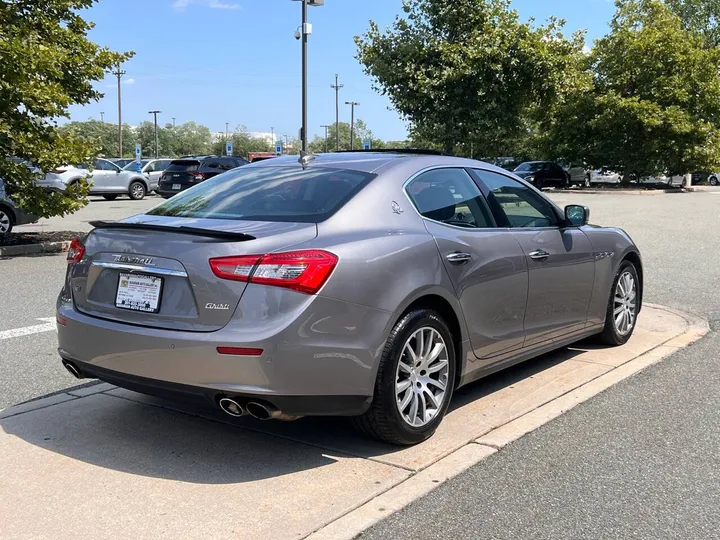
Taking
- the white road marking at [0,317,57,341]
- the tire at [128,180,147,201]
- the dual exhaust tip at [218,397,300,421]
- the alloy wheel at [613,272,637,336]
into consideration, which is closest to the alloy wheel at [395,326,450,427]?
the dual exhaust tip at [218,397,300,421]

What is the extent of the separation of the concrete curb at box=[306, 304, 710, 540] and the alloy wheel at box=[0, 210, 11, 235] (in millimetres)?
11956

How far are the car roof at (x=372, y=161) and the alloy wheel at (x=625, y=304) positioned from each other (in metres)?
1.79

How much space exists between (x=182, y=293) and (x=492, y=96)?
23009 millimetres

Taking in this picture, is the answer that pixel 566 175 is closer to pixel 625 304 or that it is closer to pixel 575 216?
pixel 625 304

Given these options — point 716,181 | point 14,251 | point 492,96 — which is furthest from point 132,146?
point 14,251

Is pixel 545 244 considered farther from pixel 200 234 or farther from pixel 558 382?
pixel 200 234

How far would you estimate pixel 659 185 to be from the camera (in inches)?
1729

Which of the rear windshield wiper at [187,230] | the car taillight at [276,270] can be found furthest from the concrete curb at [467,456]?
the rear windshield wiper at [187,230]

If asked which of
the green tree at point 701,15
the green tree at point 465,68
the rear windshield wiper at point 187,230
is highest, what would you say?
the green tree at point 701,15

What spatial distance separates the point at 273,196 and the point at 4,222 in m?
11.4

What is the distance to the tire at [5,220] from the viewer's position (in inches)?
547

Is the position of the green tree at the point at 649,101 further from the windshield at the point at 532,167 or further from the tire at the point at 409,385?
the tire at the point at 409,385

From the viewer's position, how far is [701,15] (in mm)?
61031

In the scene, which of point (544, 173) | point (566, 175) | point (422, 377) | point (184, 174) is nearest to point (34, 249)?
point (422, 377)
